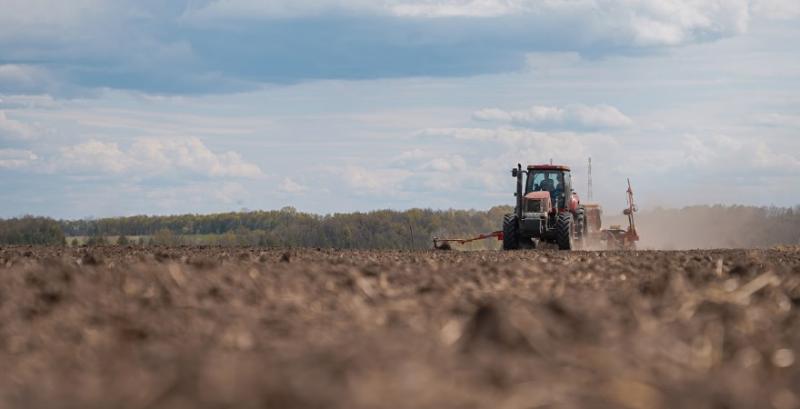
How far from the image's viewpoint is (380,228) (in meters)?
109

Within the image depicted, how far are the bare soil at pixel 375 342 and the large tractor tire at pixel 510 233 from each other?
79.0 feet

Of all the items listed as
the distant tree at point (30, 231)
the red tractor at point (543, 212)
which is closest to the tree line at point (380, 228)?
the distant tree at point (30, 231)

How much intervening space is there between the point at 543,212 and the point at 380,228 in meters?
77.2

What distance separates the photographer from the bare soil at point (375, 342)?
2.96 meters

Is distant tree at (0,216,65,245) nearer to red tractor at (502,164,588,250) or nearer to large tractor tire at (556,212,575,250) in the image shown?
red tractor at (502,164,588,250)

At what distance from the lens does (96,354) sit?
177 inches

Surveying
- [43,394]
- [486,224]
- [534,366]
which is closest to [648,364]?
[534,366]

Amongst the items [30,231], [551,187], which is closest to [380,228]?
[30,231]

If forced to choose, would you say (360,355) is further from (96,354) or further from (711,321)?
(711,321)

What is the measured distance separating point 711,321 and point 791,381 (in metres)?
1.16

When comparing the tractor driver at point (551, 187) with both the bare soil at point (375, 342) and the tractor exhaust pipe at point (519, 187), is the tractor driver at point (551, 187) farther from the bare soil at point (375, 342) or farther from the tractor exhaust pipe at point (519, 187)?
the bare soil at point (375, 342)

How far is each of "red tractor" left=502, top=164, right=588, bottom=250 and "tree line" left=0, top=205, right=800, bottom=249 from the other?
35.3ft

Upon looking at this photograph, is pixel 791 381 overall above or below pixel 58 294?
below

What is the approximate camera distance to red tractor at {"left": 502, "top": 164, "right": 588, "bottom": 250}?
3191cm
